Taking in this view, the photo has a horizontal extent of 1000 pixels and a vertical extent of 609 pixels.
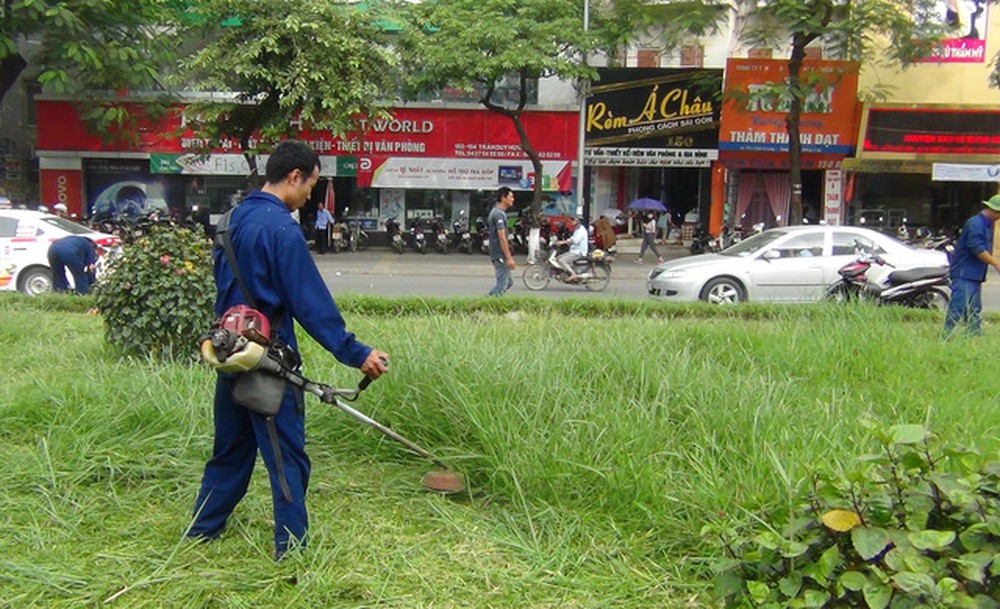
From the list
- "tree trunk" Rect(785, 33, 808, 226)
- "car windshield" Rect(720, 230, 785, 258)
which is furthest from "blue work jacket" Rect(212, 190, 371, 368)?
"tree trunk" Rect(785, 33, 808, 226)

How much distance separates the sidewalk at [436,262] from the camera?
64.5 ft

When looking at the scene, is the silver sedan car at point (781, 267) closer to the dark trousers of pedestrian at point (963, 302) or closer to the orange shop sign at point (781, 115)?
the dark trousers of pedestrian at point (963, 302)

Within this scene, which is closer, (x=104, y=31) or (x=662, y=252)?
(x=104, y=31)

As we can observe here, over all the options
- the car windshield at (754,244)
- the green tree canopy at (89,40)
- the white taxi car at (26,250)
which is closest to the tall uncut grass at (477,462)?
the car windshield at (754,244)

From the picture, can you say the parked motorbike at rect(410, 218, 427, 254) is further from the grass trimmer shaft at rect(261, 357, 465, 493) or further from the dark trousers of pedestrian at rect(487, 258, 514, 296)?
the grass trimmer shaft at rect(261, 357, 465, 493)

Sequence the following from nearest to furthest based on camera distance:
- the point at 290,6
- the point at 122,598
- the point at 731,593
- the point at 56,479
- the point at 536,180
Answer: the point at 731,593 → the point at 122,598 → the point at 56,479 → the point at 290,6 → the point at 536,180

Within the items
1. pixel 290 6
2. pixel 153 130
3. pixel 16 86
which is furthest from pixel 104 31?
pixel 16 86

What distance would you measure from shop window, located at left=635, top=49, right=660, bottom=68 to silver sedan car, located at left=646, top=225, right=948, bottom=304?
13.1m

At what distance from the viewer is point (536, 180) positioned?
22609 millimetres

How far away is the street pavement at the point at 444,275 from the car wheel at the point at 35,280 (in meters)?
4.28

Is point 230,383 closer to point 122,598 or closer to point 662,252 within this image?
point 122,598

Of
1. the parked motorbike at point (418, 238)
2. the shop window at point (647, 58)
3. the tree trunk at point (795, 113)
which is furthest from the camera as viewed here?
the shop window at point (647, 58)

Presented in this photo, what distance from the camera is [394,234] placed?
24.3 m

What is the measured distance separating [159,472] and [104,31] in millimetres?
15969
